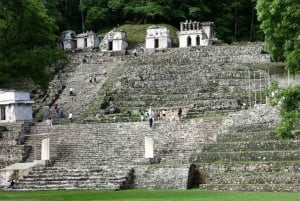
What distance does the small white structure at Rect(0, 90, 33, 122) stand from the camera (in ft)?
145

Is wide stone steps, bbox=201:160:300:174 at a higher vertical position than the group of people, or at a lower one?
lower

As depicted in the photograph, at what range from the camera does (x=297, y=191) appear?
27.7 m

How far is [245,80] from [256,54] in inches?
333

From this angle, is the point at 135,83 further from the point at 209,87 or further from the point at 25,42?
the point at 25,42

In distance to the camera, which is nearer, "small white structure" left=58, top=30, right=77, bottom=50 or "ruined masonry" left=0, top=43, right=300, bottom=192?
"ruined masonry" left=0, top=43, right=300, bottom=192

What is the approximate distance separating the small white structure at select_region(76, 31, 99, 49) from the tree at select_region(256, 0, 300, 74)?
1873 inches

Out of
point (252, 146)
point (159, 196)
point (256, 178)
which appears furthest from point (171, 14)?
point (159, 196)

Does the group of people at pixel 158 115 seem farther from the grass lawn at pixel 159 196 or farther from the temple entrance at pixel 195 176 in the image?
the grass lawn at pixel 159 196

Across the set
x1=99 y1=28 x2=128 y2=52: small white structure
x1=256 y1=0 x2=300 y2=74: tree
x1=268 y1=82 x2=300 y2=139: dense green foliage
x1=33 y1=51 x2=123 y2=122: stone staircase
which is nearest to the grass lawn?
x1=268 y1=82 x2=300 y2=139: dense green foliage

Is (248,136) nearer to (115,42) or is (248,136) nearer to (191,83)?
(191,83)

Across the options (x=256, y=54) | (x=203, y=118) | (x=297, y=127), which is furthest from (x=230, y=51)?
(x=297, y=127)

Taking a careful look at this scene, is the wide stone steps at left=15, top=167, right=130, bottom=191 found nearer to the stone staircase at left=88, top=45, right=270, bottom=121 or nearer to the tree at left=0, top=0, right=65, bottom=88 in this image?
the tree at left=0, top=0, right=65, bottom=88

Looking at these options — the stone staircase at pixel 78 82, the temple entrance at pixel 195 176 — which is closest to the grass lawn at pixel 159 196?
the temple entrance at pixel 195 176

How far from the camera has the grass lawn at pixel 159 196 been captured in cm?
2508
